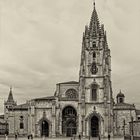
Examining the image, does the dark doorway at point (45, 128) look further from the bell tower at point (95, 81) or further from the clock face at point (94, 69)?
the clock face at point (94, 69)

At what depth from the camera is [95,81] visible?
74562mm

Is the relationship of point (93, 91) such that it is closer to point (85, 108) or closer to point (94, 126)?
point (85, 108)

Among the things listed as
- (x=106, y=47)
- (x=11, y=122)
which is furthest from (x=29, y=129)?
(x=106, y=47)

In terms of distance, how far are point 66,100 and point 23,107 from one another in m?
11.0

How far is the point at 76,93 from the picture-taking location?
7881 cm

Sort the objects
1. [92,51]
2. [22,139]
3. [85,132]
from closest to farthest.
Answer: [22,139] → [85,132] → [92,51]

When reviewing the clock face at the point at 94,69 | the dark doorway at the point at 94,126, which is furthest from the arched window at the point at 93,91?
the dark doorway at the point at 94,126

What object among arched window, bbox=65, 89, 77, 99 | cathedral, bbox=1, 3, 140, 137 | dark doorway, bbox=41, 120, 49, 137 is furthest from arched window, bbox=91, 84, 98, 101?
dark doorway, bbox=41, 120, 49, 137

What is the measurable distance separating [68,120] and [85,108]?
16.5 feet

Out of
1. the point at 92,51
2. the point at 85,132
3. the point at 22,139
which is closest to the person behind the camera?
the point at 22,139

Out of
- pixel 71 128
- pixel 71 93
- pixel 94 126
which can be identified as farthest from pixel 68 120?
pixel 71 93

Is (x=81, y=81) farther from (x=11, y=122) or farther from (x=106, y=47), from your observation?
(x=11, y=122)

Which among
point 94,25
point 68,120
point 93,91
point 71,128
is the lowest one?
point 71,128

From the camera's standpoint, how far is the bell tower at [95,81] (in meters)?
72.2
